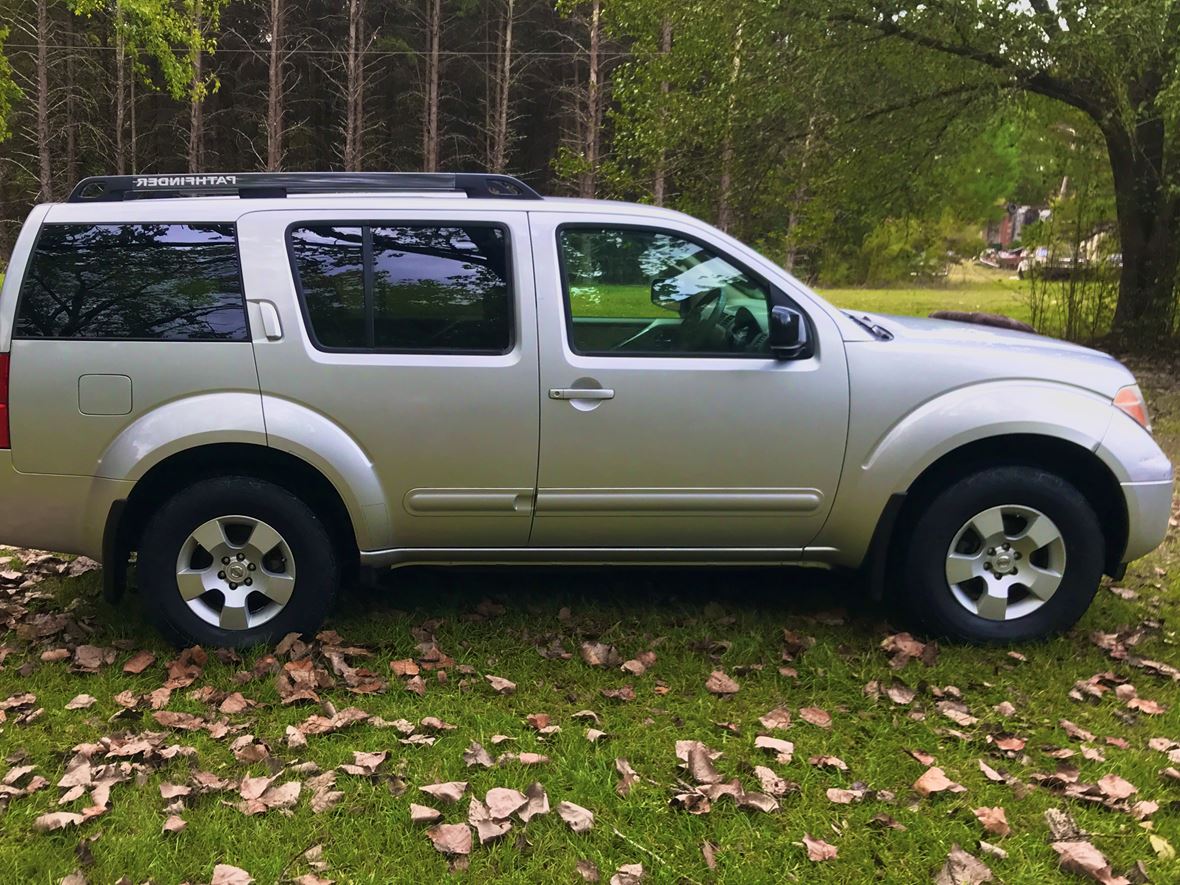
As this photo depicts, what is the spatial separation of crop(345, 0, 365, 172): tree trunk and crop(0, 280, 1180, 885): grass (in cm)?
2960

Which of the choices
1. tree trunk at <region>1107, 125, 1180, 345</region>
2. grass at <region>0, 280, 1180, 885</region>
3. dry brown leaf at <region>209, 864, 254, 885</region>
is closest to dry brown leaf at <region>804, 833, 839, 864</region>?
grass at <region>0, 280, 1180, 885</region>

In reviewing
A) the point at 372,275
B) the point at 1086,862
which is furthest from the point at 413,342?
the point at 1086,862

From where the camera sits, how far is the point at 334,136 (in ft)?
122

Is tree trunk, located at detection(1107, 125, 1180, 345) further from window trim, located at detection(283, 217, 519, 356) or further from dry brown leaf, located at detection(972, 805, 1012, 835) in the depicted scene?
dry brown leaf, located at detection(972, 805, 1012, 835)

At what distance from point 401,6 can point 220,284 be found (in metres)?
35.1

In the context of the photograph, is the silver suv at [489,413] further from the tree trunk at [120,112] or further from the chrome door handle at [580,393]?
the tree trunk at [120,112]

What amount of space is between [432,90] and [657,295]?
3239 centimetres

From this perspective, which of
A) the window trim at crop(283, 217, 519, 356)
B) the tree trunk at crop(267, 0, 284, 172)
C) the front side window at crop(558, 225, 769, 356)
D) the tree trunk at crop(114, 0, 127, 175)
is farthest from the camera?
the tree trunk at crop(114, 0, 127, 175)

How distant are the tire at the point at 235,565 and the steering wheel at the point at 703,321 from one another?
1723 millimetres

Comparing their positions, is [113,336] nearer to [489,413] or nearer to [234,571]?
[234,571]

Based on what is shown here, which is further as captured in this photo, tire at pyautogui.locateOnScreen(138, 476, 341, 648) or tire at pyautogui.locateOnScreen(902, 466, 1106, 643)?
tire at pyautogui.locateOnScreen(902, 466, 1106, 643)

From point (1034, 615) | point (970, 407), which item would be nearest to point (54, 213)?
point (970, 407)

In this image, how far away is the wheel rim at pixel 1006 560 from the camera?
12.5ft

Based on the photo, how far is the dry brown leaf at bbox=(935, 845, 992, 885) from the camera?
251 cm
